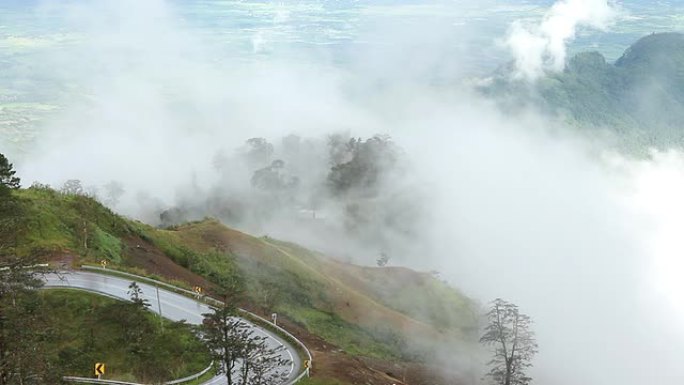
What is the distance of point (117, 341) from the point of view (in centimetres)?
4234

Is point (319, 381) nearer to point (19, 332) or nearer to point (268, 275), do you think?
point (19, 332)

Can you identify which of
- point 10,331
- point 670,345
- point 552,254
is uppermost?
point 10,331

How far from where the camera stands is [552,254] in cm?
14762

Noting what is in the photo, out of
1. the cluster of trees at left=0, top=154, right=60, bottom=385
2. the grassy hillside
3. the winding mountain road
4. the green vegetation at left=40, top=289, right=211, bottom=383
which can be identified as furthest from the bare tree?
the cluster of trees at left=0, top=154, right=60, bottom=385

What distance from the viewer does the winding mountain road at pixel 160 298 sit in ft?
157

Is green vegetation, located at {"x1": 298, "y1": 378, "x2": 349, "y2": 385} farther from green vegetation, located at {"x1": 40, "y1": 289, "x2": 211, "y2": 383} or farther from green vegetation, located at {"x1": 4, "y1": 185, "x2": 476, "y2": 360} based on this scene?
green vegetation, located at {"x1": 4, "y1": 185, "x2": 476, "y2": 360}

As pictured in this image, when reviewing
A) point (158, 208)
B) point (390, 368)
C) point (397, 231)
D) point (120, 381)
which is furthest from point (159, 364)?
point (158, 208)

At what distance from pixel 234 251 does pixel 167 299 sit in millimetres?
23215

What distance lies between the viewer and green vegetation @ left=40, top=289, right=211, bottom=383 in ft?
131

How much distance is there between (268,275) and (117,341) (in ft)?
101

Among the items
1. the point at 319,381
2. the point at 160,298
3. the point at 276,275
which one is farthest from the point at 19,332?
the point at 276,275

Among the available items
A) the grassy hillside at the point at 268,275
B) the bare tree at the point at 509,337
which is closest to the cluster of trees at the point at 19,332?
the grassy hillside at the point at 268,275

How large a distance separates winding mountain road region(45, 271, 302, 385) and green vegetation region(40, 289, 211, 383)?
195cm

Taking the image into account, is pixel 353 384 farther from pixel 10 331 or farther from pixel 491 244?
pixel 491 244
